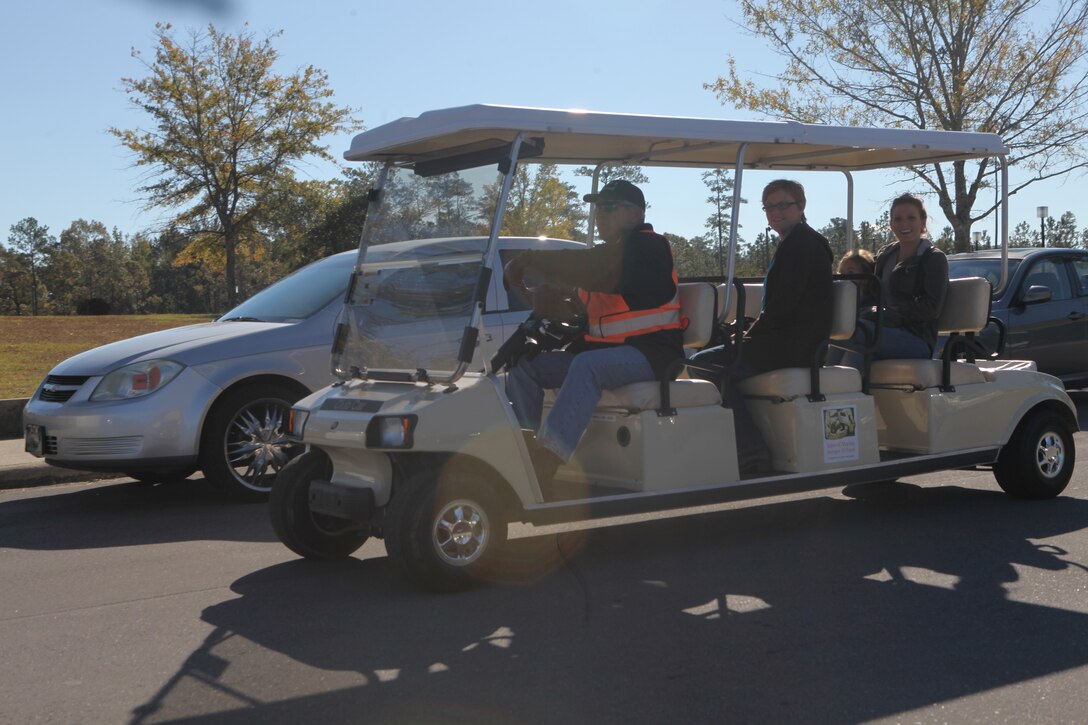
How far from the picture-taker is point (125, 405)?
7.38 m

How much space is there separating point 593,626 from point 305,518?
177 centimetres

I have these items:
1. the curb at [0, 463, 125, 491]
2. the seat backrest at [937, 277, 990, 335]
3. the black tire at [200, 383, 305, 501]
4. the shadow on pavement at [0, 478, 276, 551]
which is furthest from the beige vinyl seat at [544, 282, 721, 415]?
the curb at [0, 463, 125, 491]

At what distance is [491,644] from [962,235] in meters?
16.6

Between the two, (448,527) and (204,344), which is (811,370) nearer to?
(448,527)

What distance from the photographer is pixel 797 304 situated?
6.36 metres

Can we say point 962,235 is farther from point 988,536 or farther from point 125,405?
point 125,405

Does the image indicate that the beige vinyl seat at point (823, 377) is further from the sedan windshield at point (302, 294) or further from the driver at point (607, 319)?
the sedan windshield at point (302, 294)

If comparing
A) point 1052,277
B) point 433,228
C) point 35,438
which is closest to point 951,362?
point 433,228

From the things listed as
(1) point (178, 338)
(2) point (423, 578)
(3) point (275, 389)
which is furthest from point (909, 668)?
(1) point (178, 338)

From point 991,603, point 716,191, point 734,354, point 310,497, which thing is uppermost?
point 716,191

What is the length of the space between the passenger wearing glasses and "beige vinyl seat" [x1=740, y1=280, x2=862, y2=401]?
0.06 meters

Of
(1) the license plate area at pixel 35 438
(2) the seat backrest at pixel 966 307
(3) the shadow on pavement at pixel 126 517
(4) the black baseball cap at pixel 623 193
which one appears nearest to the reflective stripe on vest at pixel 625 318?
(4) the black baseball cap at pixel 623 193

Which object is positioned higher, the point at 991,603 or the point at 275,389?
the point at 275,389

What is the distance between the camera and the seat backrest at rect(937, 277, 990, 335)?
6.98 m
